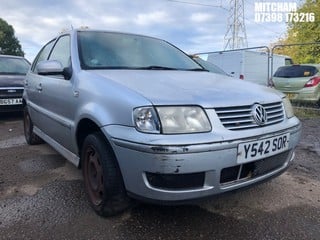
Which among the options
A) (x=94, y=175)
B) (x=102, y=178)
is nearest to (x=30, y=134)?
(x=94, y=175)

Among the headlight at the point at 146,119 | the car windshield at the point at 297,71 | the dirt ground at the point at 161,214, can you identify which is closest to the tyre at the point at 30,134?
the dirt ground at the point at 161,214

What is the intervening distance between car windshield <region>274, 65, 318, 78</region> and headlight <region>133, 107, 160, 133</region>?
300 inches

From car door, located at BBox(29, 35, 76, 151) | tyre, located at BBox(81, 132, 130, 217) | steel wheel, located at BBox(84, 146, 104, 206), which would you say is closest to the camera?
tyre, located at BBox(81, 132, 130, 217)

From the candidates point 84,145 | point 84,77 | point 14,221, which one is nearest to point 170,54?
point 84,77

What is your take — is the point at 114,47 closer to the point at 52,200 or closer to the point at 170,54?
the point at 170,54

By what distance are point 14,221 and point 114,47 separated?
1.82 meters

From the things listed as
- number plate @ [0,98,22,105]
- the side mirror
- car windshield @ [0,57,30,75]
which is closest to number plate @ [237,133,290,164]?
the side mirror

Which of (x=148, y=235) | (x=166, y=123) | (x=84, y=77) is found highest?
(x=84, y=77)

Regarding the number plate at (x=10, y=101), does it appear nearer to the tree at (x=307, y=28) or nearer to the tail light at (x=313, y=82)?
the tail light at (x=313, y=82)

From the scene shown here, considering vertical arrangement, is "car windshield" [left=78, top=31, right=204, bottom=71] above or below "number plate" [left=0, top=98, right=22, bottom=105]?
above

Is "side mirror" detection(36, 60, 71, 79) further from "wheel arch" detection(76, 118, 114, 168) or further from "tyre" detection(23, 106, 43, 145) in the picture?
"tyre" detection(23, 106, 43, 145)

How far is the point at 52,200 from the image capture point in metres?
2.96

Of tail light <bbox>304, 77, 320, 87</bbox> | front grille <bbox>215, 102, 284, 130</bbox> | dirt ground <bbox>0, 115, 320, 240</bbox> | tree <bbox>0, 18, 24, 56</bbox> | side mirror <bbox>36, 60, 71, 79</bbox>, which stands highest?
tree <bbox>0, 18, 24, 56</bbox>

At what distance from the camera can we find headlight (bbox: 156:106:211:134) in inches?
81.7
